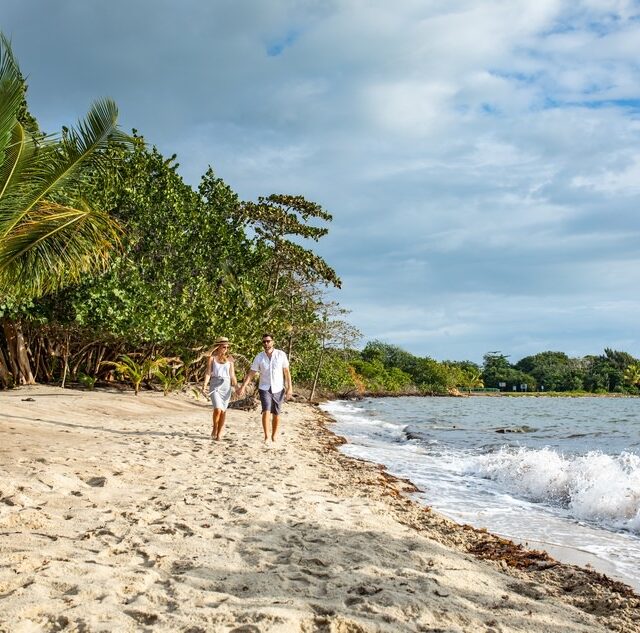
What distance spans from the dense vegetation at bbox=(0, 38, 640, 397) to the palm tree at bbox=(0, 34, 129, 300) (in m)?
0.03

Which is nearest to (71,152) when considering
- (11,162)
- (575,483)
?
(11,162)

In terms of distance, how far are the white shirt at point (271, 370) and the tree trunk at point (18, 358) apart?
396 inches

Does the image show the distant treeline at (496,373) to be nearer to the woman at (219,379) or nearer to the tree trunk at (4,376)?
the tree trunk at (4,376)

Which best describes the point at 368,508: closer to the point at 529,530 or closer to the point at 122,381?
the point at 529,530

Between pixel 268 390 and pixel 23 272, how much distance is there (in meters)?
5.06

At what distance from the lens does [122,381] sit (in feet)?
71.1

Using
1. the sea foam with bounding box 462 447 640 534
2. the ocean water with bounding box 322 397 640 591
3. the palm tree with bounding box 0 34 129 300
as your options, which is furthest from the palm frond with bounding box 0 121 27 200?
the sea foam with bounding box 462 447 640 534

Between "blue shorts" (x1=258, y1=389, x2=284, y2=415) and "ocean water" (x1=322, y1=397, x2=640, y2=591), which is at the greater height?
"blue shorts" (x1=258, y1=389, x2=284, y2=415)

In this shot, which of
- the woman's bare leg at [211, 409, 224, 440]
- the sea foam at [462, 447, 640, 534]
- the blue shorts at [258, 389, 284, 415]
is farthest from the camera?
the woman's bare leg at [211, 409, 224, 440]

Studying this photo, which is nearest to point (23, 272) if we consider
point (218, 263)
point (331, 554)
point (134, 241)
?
point (134, 241)

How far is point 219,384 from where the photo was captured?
10.1 m

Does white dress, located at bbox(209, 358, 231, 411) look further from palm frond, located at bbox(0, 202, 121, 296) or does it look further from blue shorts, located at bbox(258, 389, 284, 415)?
palm frond, located at bbox(0, 202, 121, 296)

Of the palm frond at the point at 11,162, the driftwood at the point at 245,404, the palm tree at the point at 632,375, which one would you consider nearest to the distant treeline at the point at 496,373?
the palm tree at the point at 632,375

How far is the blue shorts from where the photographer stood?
1016 centimetres
